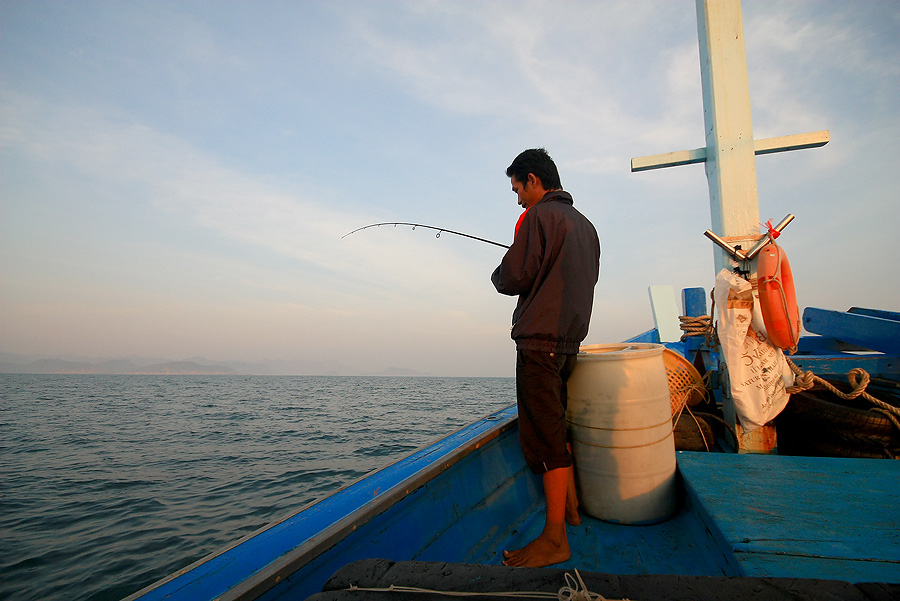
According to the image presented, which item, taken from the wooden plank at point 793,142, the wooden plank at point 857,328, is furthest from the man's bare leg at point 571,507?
the wooden plank at point 857,328

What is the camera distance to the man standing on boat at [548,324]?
6.24 ft

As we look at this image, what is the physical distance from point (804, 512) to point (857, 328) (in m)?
3.12

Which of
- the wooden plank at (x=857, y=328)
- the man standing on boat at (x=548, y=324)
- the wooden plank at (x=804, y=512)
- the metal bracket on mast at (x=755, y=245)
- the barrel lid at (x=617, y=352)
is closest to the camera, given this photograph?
the wooden plank at (x=804, y=512)

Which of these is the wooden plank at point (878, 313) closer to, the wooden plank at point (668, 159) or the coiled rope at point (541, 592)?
the wooden plank at point (668, 159)

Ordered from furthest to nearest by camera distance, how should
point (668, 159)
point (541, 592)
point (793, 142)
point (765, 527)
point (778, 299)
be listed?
point (668, 159), point (793, 142), point (778, 299), point (765, 527), point (541, 592)

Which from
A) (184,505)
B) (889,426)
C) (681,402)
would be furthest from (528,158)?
(184,505)

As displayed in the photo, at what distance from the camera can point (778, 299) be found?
238cm

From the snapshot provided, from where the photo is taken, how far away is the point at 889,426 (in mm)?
2229

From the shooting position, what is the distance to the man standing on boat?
6.24 feet

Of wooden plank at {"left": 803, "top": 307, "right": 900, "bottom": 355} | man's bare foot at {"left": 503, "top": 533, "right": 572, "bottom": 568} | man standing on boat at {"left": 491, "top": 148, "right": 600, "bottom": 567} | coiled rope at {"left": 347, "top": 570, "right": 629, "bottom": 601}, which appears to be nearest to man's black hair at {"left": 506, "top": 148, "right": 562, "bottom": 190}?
man standing on boat at {"left": 491, "top": 148, "right": 600, "bottom": 567}

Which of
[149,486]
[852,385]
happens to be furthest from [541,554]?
[149,486]

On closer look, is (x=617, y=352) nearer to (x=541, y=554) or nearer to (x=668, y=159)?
(x=541, y=554)

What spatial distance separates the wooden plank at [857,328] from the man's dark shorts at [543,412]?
3.23 meters

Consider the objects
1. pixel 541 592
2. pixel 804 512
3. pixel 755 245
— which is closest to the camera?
pixel 541 592
